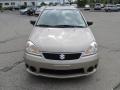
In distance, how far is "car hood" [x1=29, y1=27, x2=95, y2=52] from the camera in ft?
14.0

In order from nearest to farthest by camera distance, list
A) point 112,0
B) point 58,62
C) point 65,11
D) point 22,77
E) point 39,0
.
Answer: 1. point 58,62
2. point 22,77
3. point 65,11
4. point 112,0
5. point 39,0

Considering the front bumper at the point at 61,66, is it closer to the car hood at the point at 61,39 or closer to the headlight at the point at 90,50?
the headlight at the point at 90,50

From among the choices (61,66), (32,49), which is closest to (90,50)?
(61,66)

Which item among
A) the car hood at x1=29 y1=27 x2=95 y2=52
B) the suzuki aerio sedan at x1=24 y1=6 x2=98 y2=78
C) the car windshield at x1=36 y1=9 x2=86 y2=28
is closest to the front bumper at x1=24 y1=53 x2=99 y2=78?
the suzuki aerio sedan at x1=24 y1=6 x2=98 y2=78

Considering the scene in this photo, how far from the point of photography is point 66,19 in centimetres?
588

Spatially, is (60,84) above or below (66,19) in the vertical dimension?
below

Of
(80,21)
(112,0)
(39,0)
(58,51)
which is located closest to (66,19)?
(80,21)

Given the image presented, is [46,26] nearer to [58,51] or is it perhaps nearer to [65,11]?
[65,11]

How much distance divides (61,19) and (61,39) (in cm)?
141

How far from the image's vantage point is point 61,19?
5.87 metres

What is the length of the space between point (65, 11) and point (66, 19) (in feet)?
1.57

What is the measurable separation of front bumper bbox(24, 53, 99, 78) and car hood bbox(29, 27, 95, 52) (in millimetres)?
234

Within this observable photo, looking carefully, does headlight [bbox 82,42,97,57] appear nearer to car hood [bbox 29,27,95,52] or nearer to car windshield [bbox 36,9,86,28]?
car hood [bbox 29,27,95,52]

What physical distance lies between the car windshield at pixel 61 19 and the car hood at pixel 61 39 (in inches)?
13.1
